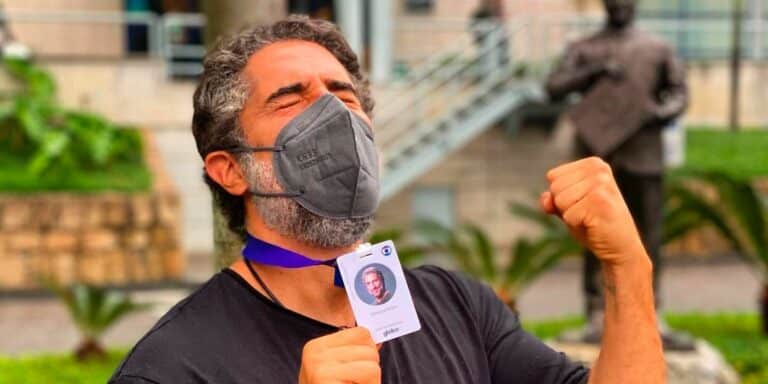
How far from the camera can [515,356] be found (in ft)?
8.49

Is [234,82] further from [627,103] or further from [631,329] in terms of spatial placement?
[627,103]

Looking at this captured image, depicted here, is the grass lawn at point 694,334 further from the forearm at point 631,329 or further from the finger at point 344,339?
the finger at point 344,339

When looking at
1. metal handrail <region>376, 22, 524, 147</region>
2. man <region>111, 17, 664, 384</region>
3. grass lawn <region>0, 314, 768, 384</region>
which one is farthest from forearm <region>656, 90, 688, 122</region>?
metal handrail <region>376, 22, 524, 147</region>

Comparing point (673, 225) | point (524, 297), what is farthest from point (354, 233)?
point (524, 297)

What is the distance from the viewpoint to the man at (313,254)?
2260 millimetres

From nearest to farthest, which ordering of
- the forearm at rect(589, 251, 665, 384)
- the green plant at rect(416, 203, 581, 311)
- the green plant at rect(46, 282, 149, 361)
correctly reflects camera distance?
the forearm at rect(589, 251, 665, 384)
the green plant at rect(46, 282, 149, 361)
the green plant at rect(416, 203, 581, 311)

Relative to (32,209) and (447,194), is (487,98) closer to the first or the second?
(447,194)

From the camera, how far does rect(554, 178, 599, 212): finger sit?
223 cm

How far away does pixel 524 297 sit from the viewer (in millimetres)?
Result: 13898

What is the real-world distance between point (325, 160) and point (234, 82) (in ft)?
0.87

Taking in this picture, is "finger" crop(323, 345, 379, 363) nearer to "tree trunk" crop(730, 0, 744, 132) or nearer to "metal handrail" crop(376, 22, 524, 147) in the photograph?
"metal handrail" crop(376, 22, 524, 147)

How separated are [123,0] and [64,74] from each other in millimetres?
2516

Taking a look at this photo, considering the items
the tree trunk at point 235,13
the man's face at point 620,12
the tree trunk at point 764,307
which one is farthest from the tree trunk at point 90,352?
the tree trunk at point 764,307

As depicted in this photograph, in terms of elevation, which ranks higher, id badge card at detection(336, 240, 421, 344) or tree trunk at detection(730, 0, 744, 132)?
id badge card at detection(336, 240, 421, 344)
